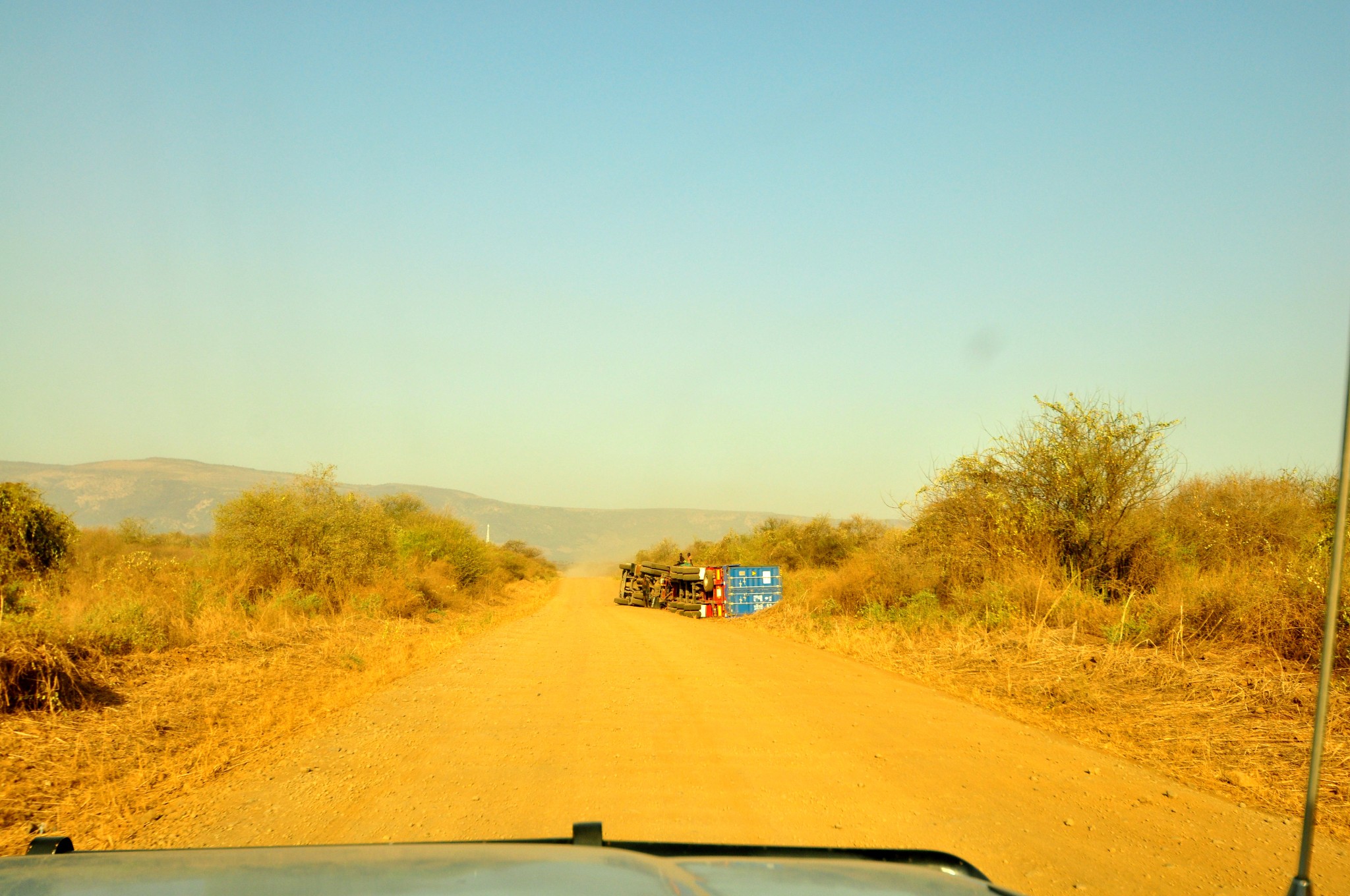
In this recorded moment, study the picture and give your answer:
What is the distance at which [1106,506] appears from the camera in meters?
15.8

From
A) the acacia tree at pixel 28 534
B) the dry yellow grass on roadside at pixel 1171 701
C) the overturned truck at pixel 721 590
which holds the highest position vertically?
the acacia tree at pixel 28 534

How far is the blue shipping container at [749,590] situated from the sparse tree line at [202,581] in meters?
9.52

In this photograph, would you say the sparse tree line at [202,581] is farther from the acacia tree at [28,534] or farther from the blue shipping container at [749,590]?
the blue shipping container at [749,590]

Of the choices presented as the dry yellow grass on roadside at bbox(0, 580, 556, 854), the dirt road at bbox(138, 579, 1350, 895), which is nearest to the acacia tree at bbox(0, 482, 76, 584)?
the dry yellow grass on roadside at bbox(0, 580, 556, 854)

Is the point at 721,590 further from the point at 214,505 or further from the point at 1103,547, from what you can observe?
the point at 214,505

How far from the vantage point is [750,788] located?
6246 millimetres

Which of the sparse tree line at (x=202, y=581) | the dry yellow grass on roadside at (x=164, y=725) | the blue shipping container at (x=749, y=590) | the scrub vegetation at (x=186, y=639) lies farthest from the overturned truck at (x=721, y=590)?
the dry yellow grass on roadside at (x=164, y=725)

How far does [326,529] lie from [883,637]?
46.7 ft

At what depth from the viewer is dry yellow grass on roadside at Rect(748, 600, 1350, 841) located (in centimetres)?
692

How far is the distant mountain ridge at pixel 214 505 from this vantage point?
343 feet

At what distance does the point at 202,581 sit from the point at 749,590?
56.7 feet

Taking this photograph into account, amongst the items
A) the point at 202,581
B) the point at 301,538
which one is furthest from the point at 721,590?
the point at 202,581

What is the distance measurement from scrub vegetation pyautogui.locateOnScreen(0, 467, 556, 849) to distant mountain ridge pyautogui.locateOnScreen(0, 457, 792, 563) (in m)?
3.90

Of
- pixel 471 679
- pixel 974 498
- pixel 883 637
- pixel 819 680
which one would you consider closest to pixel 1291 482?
pixel 974 498
